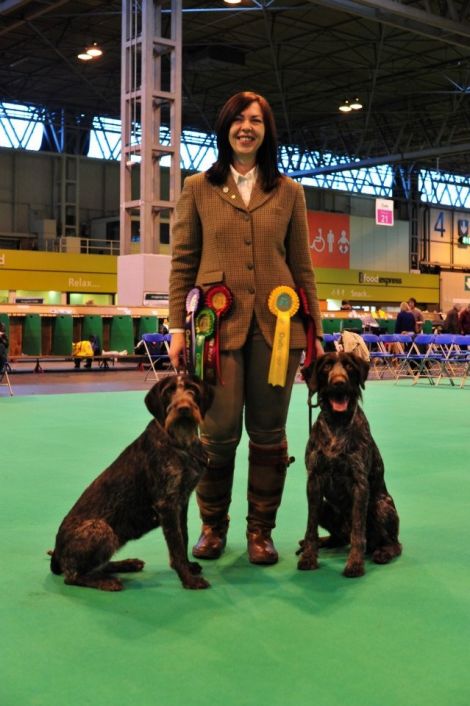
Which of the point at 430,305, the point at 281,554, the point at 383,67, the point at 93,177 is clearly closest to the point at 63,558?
the point at 281,554

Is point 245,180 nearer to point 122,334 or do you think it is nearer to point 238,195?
point 238,195

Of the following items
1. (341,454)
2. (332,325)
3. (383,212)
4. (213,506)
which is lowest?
(213,506)

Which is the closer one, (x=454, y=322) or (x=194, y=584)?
(x=194, y=584)

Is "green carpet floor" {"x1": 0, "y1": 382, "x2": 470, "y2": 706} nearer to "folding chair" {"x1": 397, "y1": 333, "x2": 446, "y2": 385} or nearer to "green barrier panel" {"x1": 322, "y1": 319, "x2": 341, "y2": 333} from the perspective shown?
"folding chair" {"x1": 397, "y1": 333, "x2": 446, "y2": 385}

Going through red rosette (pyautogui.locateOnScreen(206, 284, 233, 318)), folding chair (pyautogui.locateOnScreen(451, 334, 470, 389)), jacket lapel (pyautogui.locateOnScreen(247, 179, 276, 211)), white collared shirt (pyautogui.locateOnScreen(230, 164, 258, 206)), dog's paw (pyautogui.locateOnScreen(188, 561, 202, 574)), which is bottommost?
dog's paw (pyautogui.locateOnScreen(188, 561, 202, 574))

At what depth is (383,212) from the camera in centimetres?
2855

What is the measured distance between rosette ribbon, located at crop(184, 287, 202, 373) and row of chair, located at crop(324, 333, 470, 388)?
8638 millimetres

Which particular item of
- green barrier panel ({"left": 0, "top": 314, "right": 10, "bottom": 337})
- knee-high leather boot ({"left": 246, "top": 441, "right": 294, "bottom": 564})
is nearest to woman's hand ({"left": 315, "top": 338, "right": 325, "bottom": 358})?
knee-high leather boot ({"left": 246, "top": 441, "right": 294, "bottom": 564})

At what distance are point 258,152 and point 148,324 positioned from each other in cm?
1399

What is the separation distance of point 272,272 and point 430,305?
36713 millimetres

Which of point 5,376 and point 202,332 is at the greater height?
point 202,332

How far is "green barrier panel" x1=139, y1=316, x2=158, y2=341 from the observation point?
1703cm

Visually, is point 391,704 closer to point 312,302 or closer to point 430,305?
point 312,302

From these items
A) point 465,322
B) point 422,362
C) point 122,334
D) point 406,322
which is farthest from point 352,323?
point 422,362
